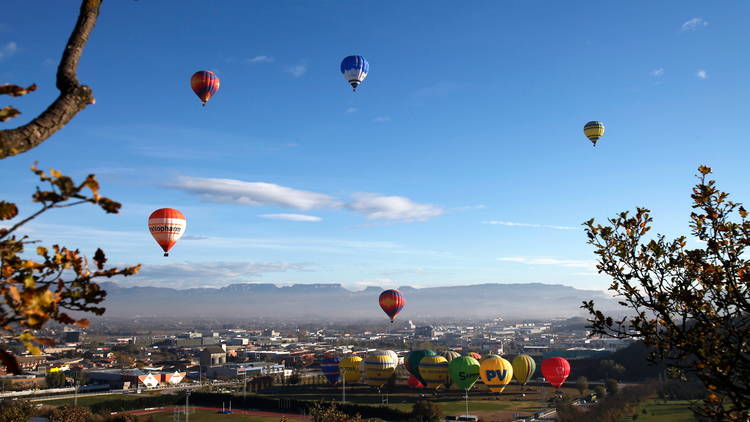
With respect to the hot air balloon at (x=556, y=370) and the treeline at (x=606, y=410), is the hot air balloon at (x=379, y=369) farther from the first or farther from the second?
the treeline at (x=606, y=410)

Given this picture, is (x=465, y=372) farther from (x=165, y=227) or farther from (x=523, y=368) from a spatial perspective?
(x=165, y=227)

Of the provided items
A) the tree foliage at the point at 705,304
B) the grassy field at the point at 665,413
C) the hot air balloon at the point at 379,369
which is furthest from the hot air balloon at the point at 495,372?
the tree foliage at the point at 705,304

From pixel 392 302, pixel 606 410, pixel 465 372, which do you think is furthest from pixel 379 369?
pixel 606 410

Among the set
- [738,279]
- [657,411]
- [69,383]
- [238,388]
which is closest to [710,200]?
[738,279]

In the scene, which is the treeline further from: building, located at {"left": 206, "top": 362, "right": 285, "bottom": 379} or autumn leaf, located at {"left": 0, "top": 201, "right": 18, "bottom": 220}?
building, located at {"left": 206, "top": 362, "right": 285, "bottom": 379}

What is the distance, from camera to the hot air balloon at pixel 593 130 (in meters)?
48.3

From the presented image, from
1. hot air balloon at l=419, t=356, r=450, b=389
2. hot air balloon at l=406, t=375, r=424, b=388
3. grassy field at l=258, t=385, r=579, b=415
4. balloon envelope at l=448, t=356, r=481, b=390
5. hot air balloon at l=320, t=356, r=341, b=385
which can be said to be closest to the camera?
grassy field at l=258, t=385, r=579, b=415

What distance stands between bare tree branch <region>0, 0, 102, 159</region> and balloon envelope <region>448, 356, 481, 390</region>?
197 ft

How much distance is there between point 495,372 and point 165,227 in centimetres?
3977

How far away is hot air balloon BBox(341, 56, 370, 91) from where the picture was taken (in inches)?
1785

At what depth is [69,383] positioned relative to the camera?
73.8 m

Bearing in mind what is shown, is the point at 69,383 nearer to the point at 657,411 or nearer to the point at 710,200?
the point at 657,411

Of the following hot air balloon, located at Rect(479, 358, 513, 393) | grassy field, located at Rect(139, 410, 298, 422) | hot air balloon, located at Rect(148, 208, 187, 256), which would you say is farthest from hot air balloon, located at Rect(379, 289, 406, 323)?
hot air balloon, located at Rect(148, 208, 187, 256)

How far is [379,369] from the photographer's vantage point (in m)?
67.0
